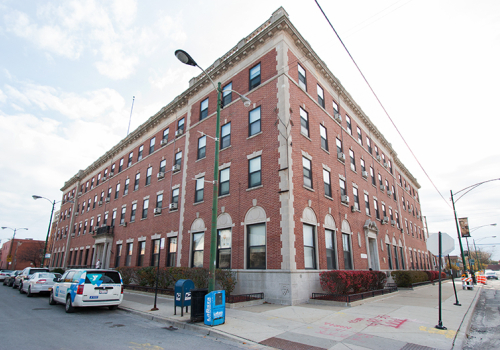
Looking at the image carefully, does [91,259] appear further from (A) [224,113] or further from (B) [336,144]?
(B) [336,144]

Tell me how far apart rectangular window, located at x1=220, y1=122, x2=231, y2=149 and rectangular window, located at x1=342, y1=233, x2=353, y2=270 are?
31.6 feet

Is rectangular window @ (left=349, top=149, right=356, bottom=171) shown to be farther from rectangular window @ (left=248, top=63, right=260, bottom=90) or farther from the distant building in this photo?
the distant building

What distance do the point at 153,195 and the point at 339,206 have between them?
15572 millimetres

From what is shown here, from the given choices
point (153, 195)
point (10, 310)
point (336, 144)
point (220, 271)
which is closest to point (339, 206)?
point (336, 144)

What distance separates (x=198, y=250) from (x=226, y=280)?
4.78 metres

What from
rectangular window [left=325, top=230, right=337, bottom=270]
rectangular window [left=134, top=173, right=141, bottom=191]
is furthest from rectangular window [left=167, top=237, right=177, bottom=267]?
rectangular window [left=325, top=230, right=337, bottom=270]

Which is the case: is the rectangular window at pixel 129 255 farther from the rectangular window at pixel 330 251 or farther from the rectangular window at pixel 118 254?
the rectangular window at pixel 330 251

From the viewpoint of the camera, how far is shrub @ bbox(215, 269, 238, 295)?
14.1 metres

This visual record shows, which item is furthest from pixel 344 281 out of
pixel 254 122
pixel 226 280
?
pixel 254 122

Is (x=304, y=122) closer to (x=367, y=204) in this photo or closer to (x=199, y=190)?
(x=199, y=190)

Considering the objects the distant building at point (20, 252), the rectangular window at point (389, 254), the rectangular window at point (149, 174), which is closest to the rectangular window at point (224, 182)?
the rectangular window at point (149, 174)

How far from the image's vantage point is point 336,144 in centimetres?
2095

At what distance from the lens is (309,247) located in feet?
49.0

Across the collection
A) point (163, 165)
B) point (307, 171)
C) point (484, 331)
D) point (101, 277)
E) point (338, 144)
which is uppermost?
point (338, 144)
